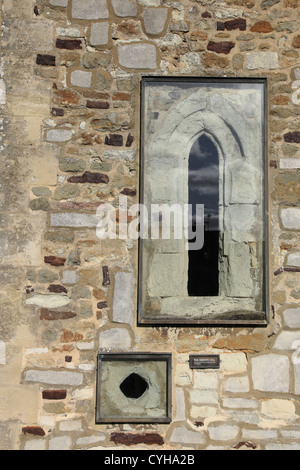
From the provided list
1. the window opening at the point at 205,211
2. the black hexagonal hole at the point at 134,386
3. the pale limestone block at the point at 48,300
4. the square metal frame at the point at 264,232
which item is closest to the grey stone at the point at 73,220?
the square metal frame at the point at 264,232

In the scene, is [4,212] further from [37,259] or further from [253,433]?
[253,433]

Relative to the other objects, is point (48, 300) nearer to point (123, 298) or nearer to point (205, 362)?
point (123, 298)

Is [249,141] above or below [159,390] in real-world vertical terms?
above

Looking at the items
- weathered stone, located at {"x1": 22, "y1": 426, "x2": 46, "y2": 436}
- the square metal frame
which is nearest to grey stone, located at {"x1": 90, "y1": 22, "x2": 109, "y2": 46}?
the square metal frame

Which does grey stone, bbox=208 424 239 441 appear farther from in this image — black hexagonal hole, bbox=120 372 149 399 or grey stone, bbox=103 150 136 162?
grey stone, bbox=103 150 136 162

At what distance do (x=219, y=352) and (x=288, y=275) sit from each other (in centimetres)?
74

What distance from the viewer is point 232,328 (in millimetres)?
3277

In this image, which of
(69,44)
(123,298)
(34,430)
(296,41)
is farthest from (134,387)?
(296,41)

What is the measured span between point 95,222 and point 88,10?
1548 mm

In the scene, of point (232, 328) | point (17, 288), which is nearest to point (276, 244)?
point (232, 328)

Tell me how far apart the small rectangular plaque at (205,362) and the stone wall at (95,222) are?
5 centimetres

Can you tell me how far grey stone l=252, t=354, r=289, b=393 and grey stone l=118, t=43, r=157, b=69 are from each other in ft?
7.39

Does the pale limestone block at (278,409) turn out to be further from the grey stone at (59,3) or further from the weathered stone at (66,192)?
the grey stone at (59,3)

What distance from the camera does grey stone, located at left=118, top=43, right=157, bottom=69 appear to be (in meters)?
3.38
